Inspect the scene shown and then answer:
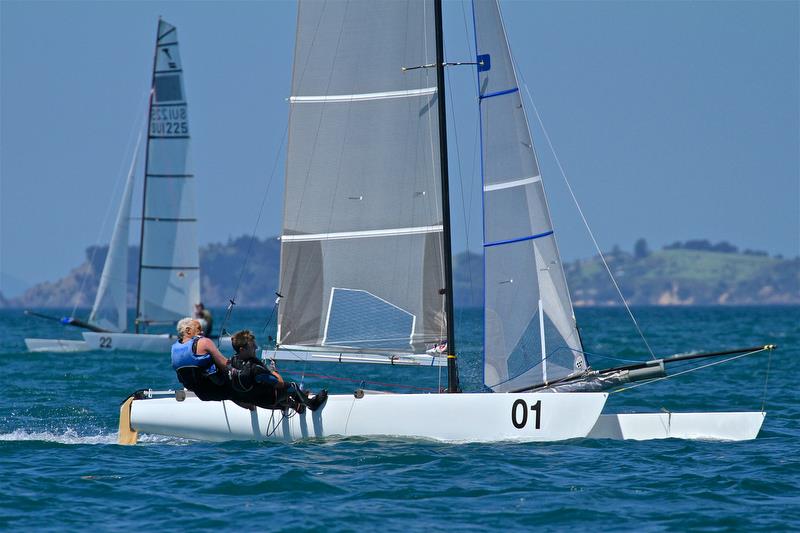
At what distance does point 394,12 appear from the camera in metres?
13.3

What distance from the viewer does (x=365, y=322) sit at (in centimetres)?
1352

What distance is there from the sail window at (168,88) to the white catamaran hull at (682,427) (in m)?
22.2

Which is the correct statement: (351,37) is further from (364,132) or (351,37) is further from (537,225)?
(537,225)

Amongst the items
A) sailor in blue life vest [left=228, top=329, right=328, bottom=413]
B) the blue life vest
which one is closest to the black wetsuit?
sailor in blue life vest [left=228, top=329, right=328, bottom=413]

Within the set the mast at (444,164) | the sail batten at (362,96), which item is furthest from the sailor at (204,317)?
the mast at (444,164)

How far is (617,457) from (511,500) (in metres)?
2.20

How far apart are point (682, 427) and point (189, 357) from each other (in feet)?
16.5

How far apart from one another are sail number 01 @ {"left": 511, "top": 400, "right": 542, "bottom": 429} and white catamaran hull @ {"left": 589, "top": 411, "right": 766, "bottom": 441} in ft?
2.57

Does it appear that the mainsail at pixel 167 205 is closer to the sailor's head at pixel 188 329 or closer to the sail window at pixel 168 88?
the sail window at pixel 168 88

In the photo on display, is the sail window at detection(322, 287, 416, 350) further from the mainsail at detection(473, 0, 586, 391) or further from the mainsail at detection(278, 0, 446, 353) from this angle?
the mainsail at detection(473, 0, 586, 391)

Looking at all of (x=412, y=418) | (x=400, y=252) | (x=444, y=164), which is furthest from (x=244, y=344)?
(x=444, y=164)

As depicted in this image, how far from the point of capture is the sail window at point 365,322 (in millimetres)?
13359

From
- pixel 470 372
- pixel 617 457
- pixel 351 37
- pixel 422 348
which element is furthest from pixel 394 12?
pixel 470 372

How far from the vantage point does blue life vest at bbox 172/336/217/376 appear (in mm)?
11945
